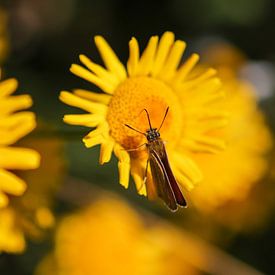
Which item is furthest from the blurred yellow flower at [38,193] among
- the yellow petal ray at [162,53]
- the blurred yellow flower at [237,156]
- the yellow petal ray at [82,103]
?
the blurred yellow flower at [237,156]

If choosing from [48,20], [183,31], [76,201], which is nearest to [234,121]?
[76,201]

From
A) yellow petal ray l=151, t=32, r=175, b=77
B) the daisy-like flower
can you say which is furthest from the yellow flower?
yellow petal ray l=151, t=32, r=175, b=77

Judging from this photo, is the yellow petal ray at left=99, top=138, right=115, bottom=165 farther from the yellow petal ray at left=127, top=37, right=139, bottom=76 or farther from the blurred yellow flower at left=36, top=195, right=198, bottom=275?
the blurred yellow flower at left=36, top=195, right=198, bottom=275

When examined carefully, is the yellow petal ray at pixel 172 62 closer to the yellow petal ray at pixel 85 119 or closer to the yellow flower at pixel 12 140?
the yellow petal ray at pixel 85 119

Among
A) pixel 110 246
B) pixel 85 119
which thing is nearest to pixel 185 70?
pixel 85 119

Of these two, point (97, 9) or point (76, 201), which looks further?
point (97, 9)

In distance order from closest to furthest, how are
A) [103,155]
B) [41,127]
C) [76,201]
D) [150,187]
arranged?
[103,155]
[150,187]
[41,127]
[76,201]

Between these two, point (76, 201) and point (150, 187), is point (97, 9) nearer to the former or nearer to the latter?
point (76, 201)
